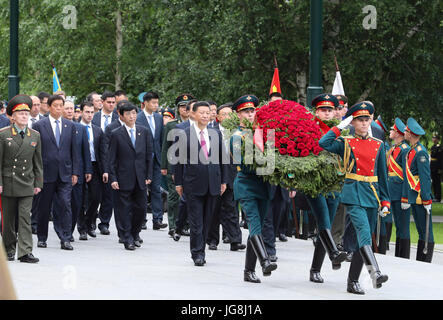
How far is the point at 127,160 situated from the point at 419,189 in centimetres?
423

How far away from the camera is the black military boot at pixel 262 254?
8.55 m

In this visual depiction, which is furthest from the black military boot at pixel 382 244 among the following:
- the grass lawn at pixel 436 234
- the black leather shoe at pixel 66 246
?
the black leather shoe at pixel 66 246

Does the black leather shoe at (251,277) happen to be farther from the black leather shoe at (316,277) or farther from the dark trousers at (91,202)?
the dark trousers at (91,202)

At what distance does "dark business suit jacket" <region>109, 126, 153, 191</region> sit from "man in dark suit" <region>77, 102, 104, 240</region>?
1.31 metres

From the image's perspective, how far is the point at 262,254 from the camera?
8.83 metres

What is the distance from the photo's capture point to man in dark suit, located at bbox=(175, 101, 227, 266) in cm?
1064

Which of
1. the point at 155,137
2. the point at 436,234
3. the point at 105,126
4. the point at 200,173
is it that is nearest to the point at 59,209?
the point at 200,173

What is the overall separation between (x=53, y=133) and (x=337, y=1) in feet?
41.6

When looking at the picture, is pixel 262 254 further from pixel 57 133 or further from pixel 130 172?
pixel 57 133

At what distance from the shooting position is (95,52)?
120ft

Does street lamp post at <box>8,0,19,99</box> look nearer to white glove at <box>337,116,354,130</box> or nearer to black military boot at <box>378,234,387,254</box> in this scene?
black military boot at <box>378,234,387,254</box>

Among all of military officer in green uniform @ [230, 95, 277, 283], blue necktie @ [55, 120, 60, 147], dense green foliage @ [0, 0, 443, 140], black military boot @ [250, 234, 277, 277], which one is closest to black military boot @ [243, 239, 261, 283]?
military officer in green uniform @ [230, 95, 277, 283]
